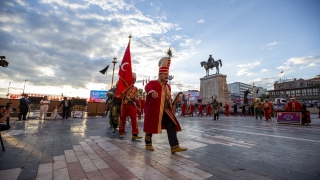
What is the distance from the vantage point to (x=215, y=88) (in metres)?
34.2

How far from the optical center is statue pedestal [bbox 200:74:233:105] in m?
33.0

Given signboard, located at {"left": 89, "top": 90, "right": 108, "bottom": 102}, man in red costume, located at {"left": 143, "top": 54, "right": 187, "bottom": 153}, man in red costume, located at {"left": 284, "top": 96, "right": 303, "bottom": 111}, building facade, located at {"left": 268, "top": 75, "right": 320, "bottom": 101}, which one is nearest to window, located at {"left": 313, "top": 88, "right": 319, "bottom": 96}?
building facade, located at {"left": 268, "top": 75, "right": 320, "bottom": 101}

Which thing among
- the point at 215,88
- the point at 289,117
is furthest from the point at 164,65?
the point at 215,88

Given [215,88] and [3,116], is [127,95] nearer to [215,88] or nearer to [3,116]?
[3,116]

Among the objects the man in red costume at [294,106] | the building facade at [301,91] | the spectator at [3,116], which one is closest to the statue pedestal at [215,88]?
the man in red costume at [294,106]

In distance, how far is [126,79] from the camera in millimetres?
5926

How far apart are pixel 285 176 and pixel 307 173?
0.42 metres

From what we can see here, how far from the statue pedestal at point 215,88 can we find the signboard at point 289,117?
21.4 m

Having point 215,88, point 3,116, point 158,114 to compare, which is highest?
point 215,88

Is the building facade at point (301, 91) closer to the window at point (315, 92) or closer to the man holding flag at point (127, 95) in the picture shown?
the window at point (315, 92)

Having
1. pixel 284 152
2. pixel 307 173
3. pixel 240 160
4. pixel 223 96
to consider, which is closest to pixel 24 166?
pixel 240 160

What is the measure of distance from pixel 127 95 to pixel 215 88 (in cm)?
3145

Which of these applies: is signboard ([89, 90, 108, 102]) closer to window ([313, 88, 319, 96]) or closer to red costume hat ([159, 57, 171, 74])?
red costume hat ([159, 57, 171, 74])

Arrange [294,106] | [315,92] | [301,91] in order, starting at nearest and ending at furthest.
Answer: [294,106] → [315,92] → [301,91]
